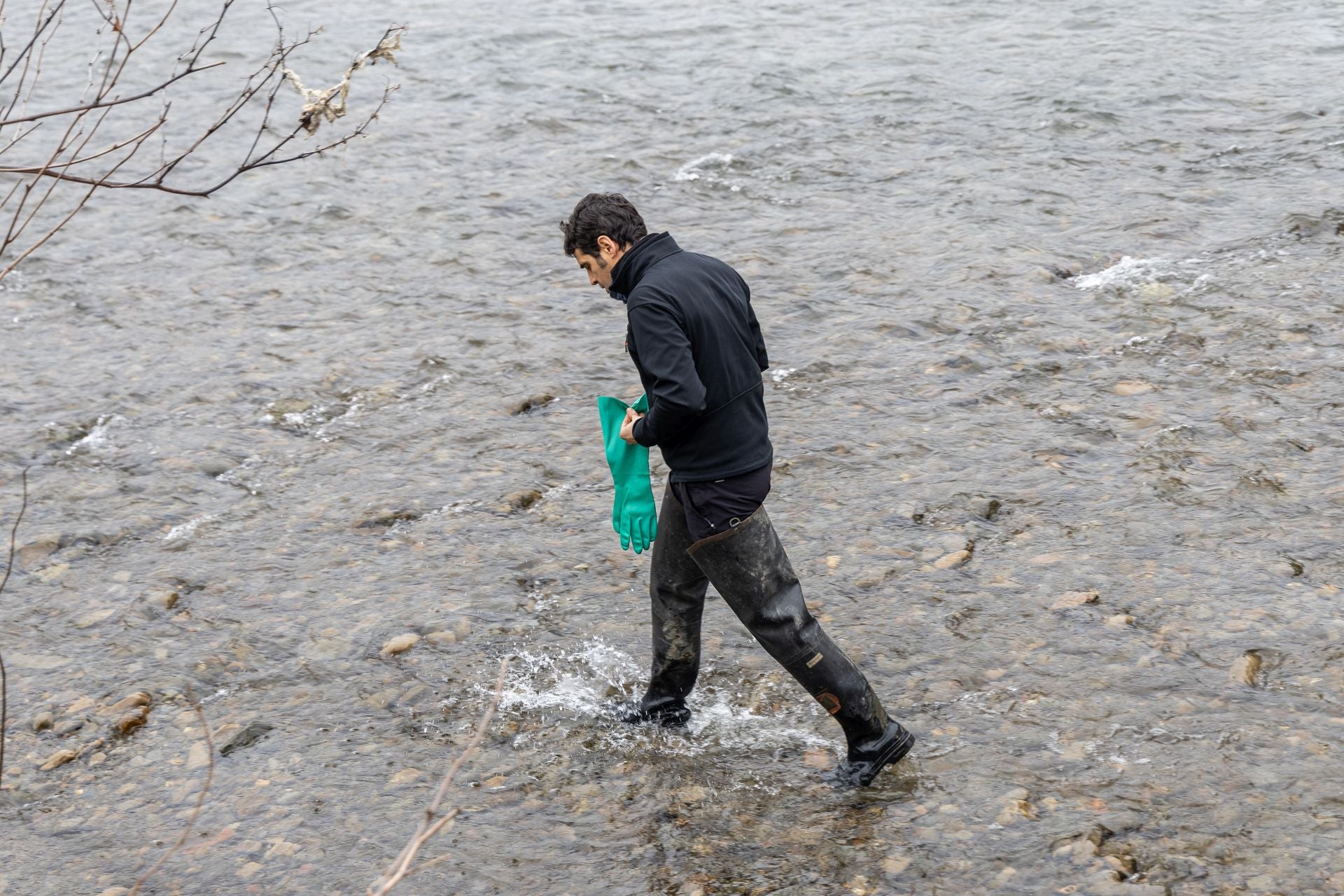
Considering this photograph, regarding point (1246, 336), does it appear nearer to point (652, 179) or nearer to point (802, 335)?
point (802, 335)

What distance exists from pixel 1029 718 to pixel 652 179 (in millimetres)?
7171

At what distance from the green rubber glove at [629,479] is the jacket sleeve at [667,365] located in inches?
18.8

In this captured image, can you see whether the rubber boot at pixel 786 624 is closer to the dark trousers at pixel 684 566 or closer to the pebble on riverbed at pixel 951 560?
the dark trousers at pixel 684 566

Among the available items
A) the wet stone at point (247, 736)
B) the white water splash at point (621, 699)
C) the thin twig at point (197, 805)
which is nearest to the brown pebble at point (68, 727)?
the thin twig at point (197, 805)

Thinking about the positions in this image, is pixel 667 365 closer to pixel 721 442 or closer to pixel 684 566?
pixel 721 442

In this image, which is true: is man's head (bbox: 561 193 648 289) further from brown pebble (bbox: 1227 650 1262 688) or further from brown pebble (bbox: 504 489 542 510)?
brown pebble (bbox: 1227 650 1262 688)

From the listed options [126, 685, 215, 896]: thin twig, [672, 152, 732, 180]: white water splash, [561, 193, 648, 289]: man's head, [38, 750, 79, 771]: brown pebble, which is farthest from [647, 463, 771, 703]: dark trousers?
[672, 152, 732, 180]: white water splash

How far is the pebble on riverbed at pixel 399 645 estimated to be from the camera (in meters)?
5.50

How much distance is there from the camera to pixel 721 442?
169 inches

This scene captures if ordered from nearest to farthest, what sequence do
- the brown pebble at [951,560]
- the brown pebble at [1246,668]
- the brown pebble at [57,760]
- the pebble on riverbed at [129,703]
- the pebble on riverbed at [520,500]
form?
the brown pebble at [1246,668]
the brown pebble at [57,760]
the pebble on riverbed at [129,703]
the brown pebble at [951,560]
the pebble on riverbed at [520,500]

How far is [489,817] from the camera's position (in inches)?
178

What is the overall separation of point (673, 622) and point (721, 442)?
82cm

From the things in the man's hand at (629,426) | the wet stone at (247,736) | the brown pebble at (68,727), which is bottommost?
the wet stone at (247,736)

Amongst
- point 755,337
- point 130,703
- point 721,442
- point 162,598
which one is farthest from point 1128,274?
point 130,703
